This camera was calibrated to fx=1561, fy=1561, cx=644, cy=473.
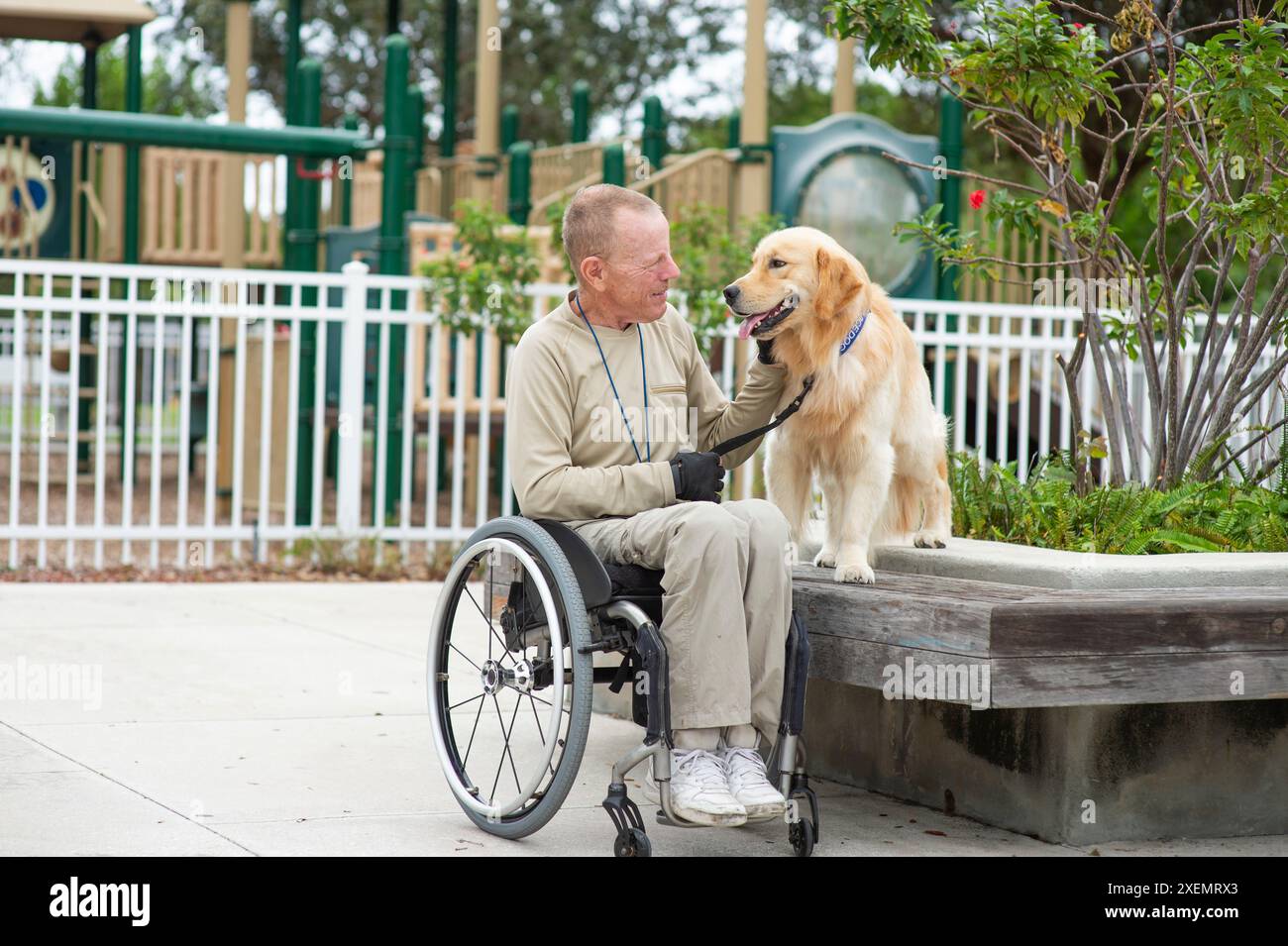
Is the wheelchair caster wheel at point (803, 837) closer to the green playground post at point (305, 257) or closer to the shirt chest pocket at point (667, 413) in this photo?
the shirt chest pocket at point (667, 413)

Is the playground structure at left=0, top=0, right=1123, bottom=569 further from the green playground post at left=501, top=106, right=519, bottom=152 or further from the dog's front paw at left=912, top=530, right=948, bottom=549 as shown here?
the dog's front paw at left=912, top=530, right=948, bottom=549

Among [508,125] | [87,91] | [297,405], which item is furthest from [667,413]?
[508,125]

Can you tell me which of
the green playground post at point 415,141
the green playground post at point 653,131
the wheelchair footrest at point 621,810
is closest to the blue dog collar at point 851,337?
the wheelchair footrest at point 621,810

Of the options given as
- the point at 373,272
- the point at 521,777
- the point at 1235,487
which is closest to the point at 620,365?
the point at 521,777

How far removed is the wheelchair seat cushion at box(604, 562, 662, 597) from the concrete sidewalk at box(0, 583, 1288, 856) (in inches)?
24.0

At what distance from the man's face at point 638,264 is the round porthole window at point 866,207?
837cm

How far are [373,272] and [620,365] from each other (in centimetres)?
803

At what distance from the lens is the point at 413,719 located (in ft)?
16.9

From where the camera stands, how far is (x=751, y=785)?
11.0ft

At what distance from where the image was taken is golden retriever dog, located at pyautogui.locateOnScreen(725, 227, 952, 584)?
3.95 m

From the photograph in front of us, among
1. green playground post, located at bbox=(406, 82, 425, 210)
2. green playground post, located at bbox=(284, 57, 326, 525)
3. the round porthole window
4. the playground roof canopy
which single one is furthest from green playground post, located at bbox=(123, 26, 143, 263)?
the round porthole window

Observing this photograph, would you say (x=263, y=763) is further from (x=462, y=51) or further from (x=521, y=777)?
(x=462, y=51)

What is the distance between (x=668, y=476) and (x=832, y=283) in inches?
28.3

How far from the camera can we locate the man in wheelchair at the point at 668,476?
11.1 feet
